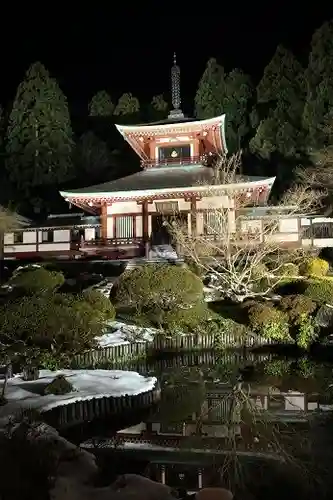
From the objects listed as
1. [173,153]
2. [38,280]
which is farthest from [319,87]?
[38,280]

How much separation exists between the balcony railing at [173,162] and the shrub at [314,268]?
9485 mm

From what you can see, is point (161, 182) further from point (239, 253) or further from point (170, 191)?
point (239, 253)

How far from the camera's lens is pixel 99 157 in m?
50.0

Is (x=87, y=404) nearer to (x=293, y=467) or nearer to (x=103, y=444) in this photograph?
(x=103, y=444)

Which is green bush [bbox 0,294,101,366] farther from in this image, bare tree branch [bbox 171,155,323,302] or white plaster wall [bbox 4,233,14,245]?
white plaster wall [bbox 4,233,14,245]

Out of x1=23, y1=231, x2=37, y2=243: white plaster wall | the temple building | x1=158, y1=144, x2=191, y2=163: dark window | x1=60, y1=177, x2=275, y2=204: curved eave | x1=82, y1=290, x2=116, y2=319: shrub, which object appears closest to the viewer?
x1=82, y1=290, x2=116, y2=319: shrub

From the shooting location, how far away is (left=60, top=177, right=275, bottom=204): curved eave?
24347mm

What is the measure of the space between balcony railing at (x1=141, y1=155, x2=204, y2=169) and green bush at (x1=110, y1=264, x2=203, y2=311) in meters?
12.1

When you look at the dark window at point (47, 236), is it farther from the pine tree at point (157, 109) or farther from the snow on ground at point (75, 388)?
the pine tree at point (157, 109)

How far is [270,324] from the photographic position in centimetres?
1850

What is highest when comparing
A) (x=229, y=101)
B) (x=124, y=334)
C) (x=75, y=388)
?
(x=229, y=101)

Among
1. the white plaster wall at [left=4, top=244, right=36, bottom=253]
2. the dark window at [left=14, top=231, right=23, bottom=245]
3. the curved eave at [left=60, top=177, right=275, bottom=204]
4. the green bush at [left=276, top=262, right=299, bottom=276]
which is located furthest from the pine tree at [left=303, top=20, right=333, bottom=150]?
the dark window at [left=14, top=231, right=23, bottom=245]

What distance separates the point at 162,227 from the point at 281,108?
21.1 m

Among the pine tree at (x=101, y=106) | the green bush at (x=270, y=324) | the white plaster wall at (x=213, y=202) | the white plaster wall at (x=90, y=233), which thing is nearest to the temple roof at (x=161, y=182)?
the white plaster wall at (x=213, y=202)
